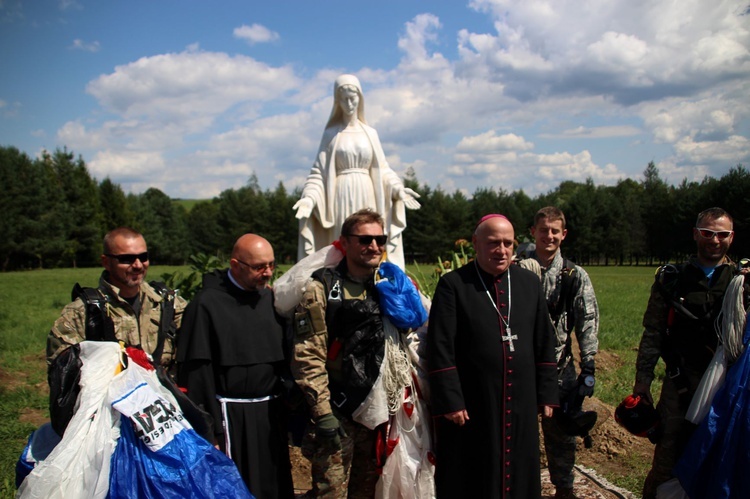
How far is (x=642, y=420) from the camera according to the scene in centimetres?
325

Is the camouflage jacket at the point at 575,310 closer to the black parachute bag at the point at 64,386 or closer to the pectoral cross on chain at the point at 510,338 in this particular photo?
the pectoral cross on chain at the point at 510,338

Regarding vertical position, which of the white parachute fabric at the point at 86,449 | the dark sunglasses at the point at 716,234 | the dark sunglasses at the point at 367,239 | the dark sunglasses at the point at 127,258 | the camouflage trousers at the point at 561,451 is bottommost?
the camouflage trousers at the point at 561,451

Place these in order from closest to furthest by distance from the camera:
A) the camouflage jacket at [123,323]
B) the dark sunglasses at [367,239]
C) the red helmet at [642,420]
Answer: the camouflage jacket at [123,323] < the dark sunglasses at [367,239] < the red helmet at [642,420]

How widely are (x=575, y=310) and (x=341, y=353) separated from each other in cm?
166

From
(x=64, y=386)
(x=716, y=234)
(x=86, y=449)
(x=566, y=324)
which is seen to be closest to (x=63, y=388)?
(x=64, y=386)

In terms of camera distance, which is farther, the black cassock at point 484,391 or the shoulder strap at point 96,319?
the black cassock at point 484,391

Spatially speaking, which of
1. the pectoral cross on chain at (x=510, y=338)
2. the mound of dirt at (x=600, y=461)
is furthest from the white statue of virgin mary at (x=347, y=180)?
the pectoral cross on chain at (x=510, y=338)

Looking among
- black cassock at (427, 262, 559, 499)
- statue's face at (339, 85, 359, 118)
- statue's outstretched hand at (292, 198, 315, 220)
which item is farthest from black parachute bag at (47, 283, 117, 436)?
statue's face at (339, 85, 359, 118)

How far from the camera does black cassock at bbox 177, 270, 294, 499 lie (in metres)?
2.80

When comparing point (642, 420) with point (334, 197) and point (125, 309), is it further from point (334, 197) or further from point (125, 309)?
point (334, 197)

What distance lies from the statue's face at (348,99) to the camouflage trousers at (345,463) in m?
4.04

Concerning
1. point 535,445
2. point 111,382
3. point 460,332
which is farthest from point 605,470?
point 111,382

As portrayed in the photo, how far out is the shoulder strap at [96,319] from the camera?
2.58 metres

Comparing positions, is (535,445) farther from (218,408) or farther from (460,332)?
(218,408)
